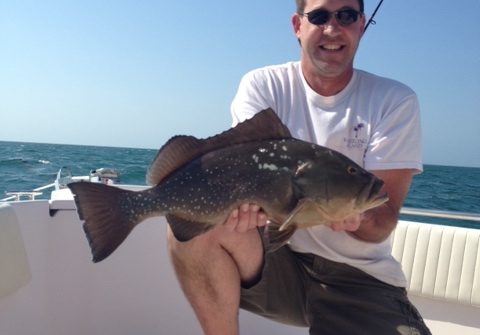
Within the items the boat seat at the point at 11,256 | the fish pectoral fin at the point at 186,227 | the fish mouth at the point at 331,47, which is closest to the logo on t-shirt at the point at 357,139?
the fish mouth at the point at 331,47

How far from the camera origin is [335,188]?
2.43m

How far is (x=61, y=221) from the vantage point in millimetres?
3857

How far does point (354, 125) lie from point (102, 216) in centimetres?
164

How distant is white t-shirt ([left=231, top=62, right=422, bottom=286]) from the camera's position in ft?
10.2

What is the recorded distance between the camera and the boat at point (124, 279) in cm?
351

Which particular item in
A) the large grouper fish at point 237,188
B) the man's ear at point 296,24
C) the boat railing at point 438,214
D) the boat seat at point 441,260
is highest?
the man's ear at point 296,24

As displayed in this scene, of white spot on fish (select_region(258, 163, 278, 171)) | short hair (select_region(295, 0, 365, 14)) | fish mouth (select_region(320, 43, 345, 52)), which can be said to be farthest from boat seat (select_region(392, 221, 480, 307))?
white spot on fish (select_region(258, 163, 278, 171))

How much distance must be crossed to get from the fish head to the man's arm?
451 mm

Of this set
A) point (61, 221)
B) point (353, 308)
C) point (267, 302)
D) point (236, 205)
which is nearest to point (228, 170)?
point (236, 205)

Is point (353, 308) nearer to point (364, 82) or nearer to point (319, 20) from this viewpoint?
point (364, 82)

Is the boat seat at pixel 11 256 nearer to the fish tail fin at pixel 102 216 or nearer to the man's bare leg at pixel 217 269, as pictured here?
the fish tail fin at pixel 102 216

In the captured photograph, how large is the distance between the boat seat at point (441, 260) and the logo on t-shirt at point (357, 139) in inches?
72.3

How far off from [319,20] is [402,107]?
766mm

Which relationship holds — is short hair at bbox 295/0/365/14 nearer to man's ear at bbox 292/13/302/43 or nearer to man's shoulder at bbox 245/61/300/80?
man's ear at bbox 292/13/302/43
